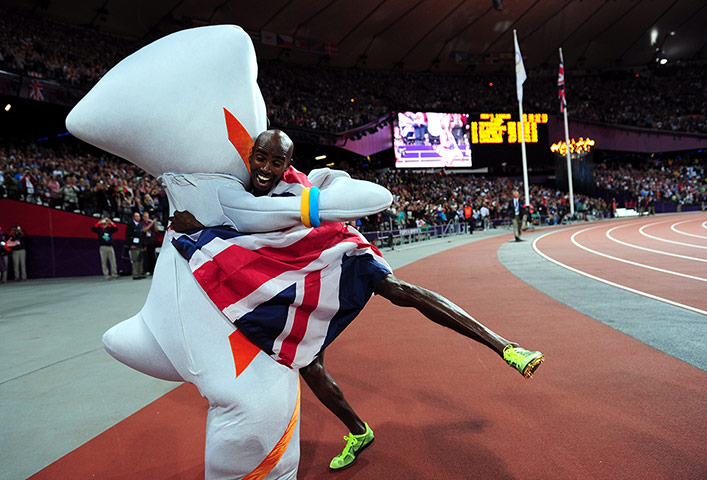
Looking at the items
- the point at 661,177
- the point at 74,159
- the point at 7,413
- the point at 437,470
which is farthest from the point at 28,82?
the point at 661,177

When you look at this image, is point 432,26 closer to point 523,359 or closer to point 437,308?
point 437,308

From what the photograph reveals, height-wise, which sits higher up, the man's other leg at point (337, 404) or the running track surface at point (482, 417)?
the man's other leg at point (337, 404)

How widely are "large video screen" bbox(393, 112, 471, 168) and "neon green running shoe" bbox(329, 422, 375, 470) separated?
91.3 feet

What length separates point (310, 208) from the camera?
150cm

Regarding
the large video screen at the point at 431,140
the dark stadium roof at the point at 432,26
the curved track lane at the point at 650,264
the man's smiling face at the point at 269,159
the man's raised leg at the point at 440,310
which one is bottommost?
the curved track lane at the point at 650,264

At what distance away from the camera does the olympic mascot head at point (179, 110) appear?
1752 mm

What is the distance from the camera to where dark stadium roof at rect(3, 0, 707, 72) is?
1000 inches

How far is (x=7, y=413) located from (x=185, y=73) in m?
2.85

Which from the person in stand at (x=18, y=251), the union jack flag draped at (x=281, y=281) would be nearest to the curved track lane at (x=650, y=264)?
the union jack flag draped at (x=281, y=281)

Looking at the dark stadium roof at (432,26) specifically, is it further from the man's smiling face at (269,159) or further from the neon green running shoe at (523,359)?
the neon green running shoe at (523,359)

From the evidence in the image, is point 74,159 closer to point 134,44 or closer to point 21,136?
point 21,136

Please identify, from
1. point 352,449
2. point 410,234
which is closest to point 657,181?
point 410,234

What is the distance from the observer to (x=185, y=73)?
178 centimetres

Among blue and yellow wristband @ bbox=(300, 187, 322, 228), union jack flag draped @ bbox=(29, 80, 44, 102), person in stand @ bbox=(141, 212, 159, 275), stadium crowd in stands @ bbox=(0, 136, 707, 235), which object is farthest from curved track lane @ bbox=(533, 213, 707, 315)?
union jack flag draped @ bbox=(29, 80, 44, 102)
